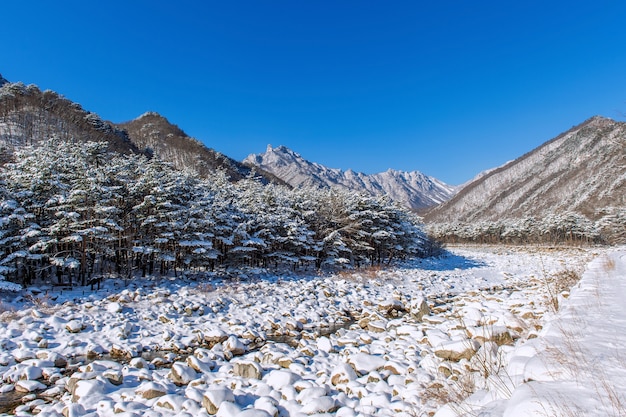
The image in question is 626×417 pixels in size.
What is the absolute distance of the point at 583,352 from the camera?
15.2 feet

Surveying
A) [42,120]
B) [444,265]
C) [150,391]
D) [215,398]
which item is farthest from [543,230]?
[42,120]

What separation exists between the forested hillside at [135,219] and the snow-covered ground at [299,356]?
2.72 metres

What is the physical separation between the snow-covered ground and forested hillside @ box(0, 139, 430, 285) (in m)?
2.72

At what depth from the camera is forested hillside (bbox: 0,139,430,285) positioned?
15.1m

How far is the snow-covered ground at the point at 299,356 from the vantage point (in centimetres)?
448

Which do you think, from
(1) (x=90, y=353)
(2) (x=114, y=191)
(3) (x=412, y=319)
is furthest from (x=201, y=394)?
(2) (x=114, y=191)

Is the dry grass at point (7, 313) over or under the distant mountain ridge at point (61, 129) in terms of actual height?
under

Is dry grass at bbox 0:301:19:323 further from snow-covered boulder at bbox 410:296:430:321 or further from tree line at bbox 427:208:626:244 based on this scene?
tree line at bbox 427:208:626:244

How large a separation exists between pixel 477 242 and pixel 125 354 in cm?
9681

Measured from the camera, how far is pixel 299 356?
918 centimetres

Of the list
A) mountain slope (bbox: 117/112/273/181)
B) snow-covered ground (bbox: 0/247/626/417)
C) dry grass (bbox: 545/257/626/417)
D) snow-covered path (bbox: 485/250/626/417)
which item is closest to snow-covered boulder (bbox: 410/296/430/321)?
snow-covered ground (bbox: 0/247/626/417)

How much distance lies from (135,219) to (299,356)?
14.9 meters

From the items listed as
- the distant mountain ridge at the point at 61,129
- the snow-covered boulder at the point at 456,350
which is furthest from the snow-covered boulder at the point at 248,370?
the distant mountain ridge at the point at 61,129

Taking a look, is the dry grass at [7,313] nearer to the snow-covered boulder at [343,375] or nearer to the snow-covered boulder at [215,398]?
the snow-covered boulder at [215,398]
